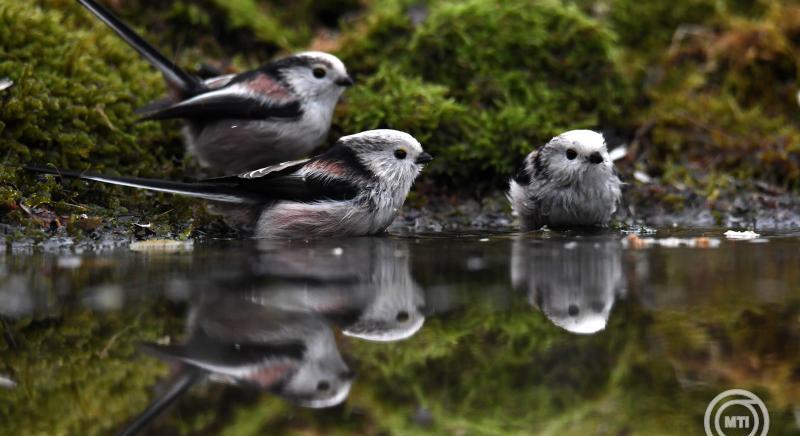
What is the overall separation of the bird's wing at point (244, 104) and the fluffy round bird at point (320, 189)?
0.65 m

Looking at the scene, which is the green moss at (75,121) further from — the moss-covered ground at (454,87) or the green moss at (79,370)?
the green moss at (79,370)

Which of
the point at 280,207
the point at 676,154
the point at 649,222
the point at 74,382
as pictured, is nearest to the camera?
the point at 74,382

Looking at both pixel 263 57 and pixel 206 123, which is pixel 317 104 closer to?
pixel 206 123

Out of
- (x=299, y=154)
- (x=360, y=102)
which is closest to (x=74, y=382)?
(x=299, y=154)

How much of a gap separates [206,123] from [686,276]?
3560mm

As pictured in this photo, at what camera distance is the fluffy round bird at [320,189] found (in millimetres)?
5191

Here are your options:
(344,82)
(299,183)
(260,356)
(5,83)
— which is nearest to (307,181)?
(299,183)

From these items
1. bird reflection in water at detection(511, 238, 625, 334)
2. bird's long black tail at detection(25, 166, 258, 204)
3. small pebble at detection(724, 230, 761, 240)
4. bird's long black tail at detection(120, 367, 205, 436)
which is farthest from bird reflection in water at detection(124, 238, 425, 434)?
small pebble at detection(724, 230, 761, 240)

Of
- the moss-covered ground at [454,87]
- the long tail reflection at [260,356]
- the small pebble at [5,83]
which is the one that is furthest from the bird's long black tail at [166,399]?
the small pebble at [5,83]

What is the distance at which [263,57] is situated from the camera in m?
8.16

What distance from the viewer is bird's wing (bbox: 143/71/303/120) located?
19.2 ft

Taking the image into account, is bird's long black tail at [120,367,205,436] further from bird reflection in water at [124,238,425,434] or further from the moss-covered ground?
the moss-covered ground

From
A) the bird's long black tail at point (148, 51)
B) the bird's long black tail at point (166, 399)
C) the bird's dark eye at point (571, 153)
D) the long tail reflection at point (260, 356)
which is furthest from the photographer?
the bird's long black tail at point (148, 51)

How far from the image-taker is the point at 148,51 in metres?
5.92
